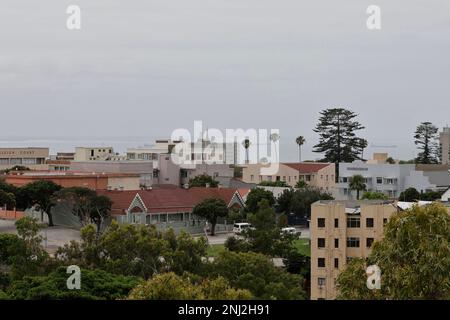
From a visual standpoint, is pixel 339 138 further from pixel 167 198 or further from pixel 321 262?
pixel 321 262

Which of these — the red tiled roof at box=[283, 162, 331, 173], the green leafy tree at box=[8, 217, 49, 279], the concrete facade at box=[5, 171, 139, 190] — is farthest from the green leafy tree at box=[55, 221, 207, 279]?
the red tiled roof at box=[283, 162, 331, 173]

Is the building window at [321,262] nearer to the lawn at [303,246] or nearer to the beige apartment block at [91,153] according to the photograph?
the lawn at [303,246]

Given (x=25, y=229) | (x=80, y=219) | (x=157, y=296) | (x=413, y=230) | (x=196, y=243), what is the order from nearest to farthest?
1. (x=157, y=296)
2. (x=413, y=230)
3. (x=196, y=243)
4. (x=25, y=229)
5. (x=80, y=219)

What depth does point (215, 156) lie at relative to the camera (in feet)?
166

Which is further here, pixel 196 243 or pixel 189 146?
pixel 189 146

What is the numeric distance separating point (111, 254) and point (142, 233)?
2.78 feet

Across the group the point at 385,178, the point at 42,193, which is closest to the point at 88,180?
the point at 42,193

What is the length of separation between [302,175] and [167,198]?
11709 millimetres

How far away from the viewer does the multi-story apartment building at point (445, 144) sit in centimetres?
5578

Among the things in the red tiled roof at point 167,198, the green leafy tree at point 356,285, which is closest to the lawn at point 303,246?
the red tiled roof at point 167,198

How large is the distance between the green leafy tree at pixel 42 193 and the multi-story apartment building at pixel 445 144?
29119mm

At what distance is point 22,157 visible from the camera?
6169cm

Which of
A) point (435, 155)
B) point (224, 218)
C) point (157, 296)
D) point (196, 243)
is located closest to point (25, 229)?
point (196, 243)

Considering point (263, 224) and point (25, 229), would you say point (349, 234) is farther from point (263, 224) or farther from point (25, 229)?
point (25, 229)
